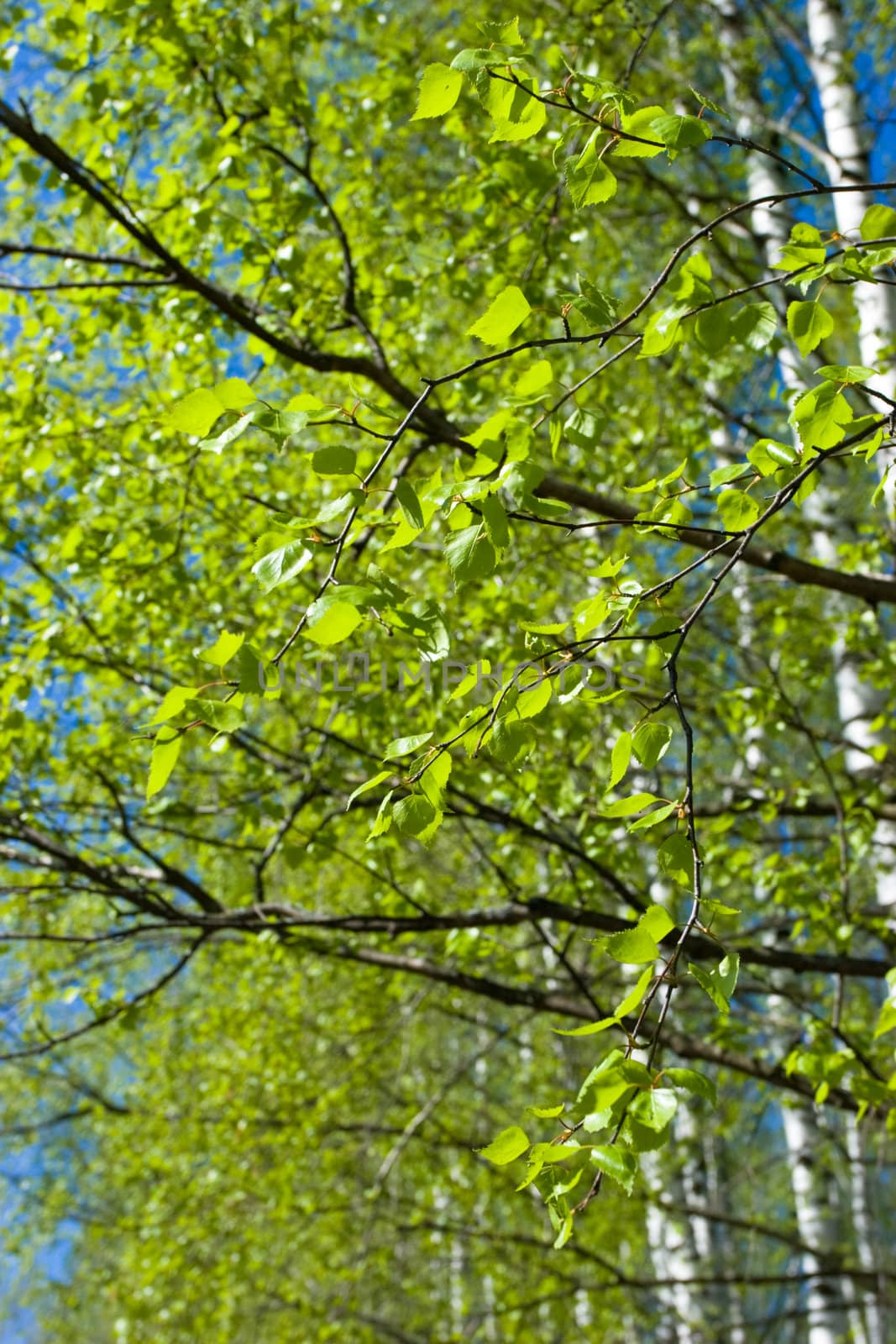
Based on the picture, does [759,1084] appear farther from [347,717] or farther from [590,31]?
[590,31]

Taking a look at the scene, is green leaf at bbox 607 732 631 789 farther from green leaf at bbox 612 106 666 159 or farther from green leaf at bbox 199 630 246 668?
green leaf at bbox 612 106 666 159

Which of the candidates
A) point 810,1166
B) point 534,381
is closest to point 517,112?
point 534,381

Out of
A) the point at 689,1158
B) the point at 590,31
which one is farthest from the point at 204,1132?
the point at 590,31

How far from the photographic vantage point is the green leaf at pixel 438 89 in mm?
1170

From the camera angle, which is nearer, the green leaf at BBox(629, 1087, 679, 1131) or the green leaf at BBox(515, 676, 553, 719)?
the green leaf at BBox(629, 1087, 679, 1131)

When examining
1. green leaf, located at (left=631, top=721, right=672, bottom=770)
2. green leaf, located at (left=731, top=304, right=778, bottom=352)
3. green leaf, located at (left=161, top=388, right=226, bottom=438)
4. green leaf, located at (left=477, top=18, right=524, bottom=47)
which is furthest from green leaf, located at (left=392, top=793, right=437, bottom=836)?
green leaf, located at (left=477, top=18, right=524, bottom=47)

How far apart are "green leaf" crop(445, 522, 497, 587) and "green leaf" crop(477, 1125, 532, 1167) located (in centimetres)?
58

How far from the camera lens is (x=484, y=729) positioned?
51.3 inches

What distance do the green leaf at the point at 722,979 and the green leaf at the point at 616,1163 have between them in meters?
0.18

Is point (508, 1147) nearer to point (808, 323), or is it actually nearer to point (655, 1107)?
point (655, 1107)

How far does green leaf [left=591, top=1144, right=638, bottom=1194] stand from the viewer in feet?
3.18

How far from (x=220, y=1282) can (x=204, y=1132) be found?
2.31 ft

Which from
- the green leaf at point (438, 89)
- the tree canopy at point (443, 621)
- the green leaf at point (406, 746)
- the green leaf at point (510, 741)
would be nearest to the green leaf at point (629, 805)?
the tree canopy at point (443, 621)

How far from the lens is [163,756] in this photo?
1.24 metres
